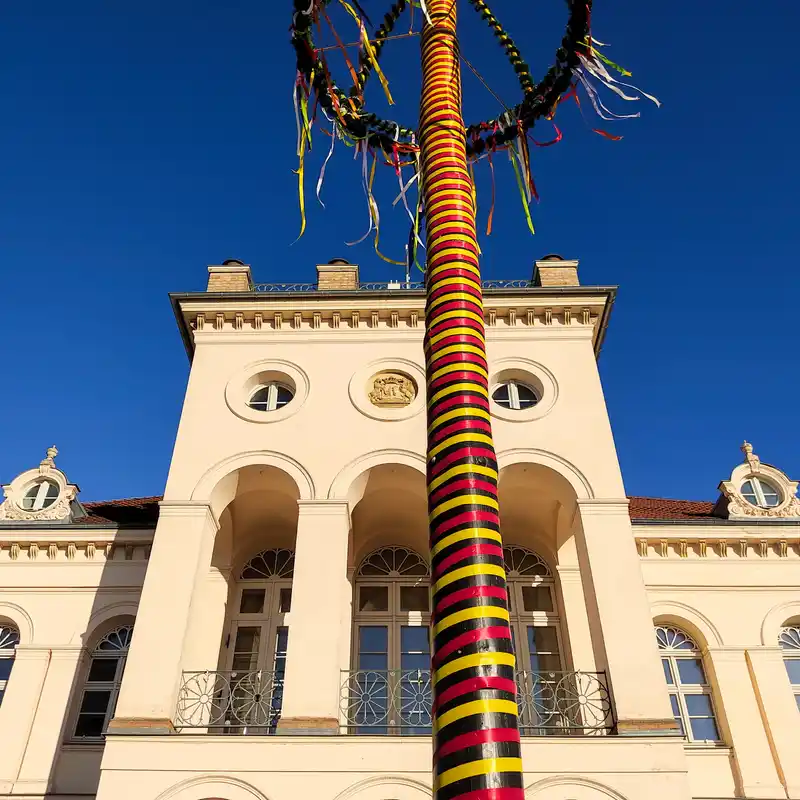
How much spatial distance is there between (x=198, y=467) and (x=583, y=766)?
324 inches

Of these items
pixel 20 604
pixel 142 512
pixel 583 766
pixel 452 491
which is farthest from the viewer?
pixel 142 512

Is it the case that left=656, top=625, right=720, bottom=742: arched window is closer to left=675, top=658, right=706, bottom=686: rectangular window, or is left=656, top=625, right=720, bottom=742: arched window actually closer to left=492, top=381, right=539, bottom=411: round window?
left=675, top=658, right=706, bottom=686: rectangular window

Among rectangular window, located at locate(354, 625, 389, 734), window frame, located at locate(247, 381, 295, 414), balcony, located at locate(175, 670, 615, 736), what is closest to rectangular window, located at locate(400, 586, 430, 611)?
rectangular window, located at locate(354, 625, 389, 734)

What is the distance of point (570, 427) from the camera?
15016mm

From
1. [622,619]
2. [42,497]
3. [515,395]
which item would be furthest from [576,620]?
[42,497]

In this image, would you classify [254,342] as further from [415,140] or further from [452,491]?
[452,491]

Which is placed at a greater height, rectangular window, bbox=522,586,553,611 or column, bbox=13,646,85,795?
rectangular window, bbox=522,586,553,611

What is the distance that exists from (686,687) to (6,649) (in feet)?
44.3

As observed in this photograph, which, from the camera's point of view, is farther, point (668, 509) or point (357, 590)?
point (668, 509)

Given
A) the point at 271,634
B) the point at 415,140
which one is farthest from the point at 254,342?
the point at 415,140

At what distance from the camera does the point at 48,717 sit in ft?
49.0

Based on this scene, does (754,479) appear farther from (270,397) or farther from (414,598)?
(270,397)

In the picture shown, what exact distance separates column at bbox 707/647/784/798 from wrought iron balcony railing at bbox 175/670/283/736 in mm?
8266

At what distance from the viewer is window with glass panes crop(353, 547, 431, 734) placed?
1376 cm
